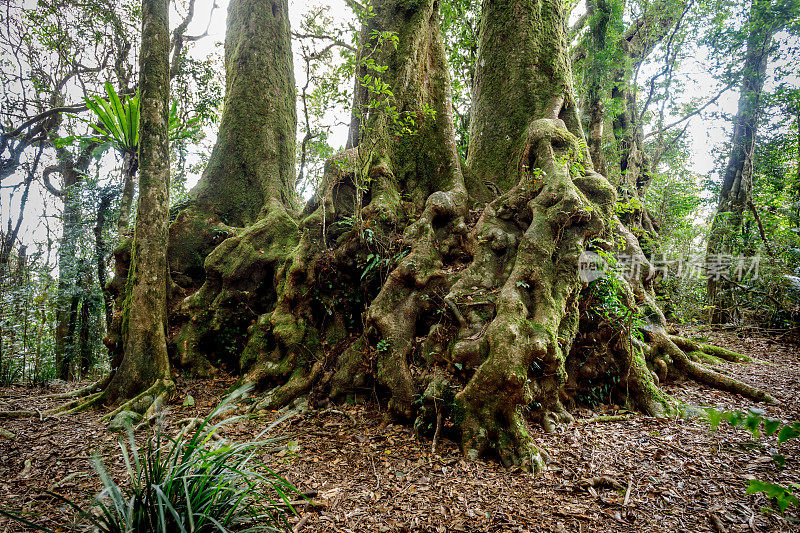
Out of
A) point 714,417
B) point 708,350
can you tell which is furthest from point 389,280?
point 708,350

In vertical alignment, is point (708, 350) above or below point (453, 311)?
below

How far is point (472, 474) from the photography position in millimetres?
2639

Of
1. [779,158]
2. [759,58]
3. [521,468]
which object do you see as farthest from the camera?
[779,158]

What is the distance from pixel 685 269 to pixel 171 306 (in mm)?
10738

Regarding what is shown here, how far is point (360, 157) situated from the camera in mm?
4566

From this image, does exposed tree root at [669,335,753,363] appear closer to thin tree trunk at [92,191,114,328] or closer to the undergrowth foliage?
the undergrowth foliage

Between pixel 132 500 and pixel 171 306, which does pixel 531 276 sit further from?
pixel 171 306

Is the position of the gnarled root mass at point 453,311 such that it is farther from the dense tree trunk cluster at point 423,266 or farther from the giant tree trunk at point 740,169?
the giant tree trunk at point 740,169

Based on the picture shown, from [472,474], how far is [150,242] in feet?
13.6

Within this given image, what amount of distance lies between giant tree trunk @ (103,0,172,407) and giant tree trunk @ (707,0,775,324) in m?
9.45

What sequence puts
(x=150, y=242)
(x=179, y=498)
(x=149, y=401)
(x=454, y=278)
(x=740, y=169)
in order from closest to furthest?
(x=179, y=498), (x=149, y=401), (x=454, y=278), (x=150, y=242), (x=740, y=169)

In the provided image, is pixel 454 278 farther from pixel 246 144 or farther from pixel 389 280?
pixel 246 144

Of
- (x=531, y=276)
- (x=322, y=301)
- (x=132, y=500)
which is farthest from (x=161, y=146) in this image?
(x=531, y=276)

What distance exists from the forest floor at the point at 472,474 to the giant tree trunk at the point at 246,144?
2.64 m
